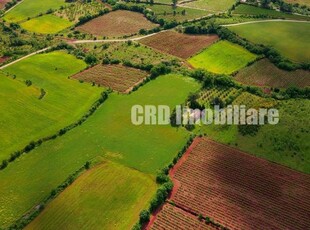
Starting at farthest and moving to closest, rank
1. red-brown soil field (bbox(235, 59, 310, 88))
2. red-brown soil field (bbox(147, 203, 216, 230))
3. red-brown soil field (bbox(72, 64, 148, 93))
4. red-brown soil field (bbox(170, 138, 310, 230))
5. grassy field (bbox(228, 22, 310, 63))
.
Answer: grassy field (bbox(228, 22, 310, 63))
red-brown soil field (bbox(72, 64, 148, 93))
red-brown soil field (bbox(235, 59, 310, 88))
red-brown soil field (bbox(170, 138, 310, 230))
red-brown soil field (bbox(147, 203, 216, 230))

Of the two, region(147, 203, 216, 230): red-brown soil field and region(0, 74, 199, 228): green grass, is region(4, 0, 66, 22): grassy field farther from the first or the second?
region(147, 203, 216, 230): red-brown soil field

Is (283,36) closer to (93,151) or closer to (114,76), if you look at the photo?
(114,76)

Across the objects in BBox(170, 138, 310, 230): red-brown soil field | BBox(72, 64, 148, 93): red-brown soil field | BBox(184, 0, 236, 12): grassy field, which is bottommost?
BBox(170, 138, 310, 230): red-brown soil field

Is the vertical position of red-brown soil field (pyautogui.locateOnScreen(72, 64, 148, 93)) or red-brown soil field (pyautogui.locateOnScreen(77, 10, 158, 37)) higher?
red-brown soil field (pyautogui.locateOnScreen(77, 10, 158, 37))

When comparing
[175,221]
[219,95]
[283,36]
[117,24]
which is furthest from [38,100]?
[283,36]

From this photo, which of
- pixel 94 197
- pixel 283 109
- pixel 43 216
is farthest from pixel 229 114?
pixel 43 216

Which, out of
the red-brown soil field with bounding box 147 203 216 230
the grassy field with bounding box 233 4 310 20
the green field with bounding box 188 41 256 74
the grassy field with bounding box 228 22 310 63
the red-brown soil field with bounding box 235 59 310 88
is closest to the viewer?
the red-brown soil field with bounding box 147 203 216 230

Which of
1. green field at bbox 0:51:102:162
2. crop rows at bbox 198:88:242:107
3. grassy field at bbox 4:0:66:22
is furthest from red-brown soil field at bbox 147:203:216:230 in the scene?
grassy field at bbox 4:0:66:22

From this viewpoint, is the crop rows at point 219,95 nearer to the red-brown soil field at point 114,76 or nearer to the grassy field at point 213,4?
the red-brown soil field at point 114,76

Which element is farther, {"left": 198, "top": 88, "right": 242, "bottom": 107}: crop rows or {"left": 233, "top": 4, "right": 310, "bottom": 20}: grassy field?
{"left": 233, "top": 4, "right": 310, "bottom": 20}: grassy field
